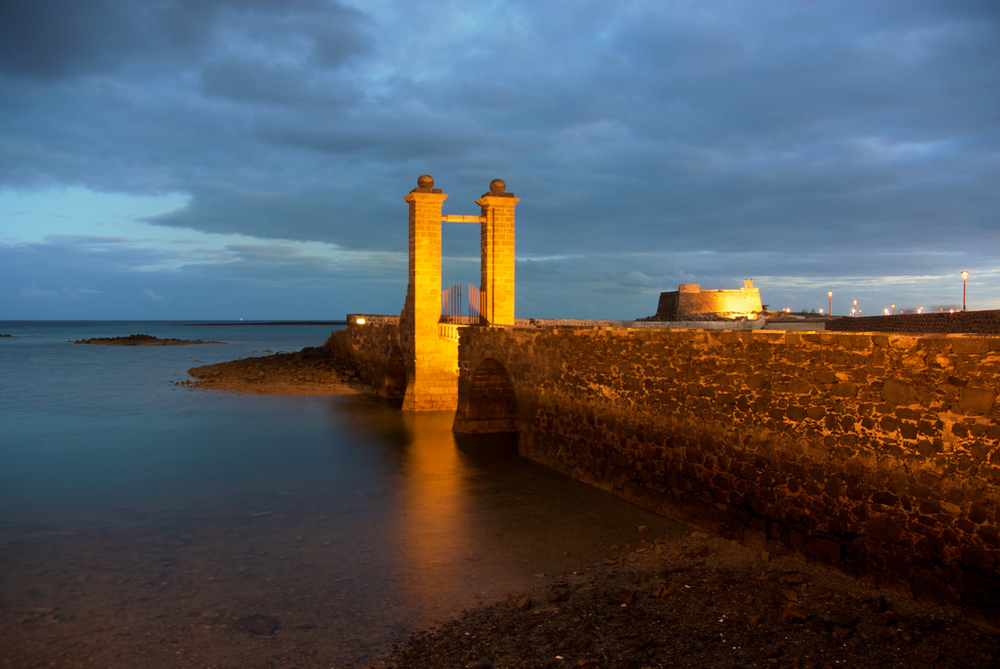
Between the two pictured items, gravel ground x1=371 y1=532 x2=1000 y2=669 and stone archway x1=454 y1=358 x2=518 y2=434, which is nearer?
gravel ground x1=371 y1=532 x2=1000 y2=669

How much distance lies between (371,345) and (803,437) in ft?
67.9

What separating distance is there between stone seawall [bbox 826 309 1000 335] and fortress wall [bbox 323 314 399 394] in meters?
14.3

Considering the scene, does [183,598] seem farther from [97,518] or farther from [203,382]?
[203,382]

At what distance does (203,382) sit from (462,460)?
19355mm

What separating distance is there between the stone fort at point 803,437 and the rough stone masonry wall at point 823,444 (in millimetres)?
14

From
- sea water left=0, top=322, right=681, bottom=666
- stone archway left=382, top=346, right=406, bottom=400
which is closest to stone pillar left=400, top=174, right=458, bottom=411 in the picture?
sea water left=0, top=322, right=681, bottom=666

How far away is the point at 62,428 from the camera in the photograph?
18.4 metres

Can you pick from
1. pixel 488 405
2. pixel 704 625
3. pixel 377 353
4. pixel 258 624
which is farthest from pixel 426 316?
pixel 704 625

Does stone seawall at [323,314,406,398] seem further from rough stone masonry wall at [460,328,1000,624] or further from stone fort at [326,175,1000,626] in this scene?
rough stone masonry wall at [460,328,1000,624]

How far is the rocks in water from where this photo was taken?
612cm

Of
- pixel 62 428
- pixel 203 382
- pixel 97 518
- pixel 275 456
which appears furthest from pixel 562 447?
pixel 203 382

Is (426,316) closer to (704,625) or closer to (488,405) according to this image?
(488,405)

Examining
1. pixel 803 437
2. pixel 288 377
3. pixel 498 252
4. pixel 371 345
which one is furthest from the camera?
pixel 288 377

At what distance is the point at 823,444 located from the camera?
22.5ft
